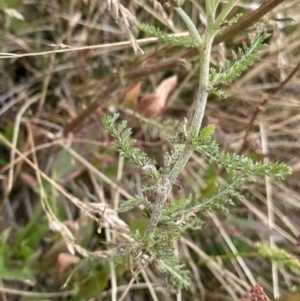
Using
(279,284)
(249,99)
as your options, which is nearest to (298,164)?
(249,99)

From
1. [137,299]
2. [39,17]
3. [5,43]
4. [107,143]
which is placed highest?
[39,17]

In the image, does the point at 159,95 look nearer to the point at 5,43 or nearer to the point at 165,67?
the point at 165,67

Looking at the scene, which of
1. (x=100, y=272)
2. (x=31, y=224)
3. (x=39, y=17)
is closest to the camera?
(x=100, y=272)

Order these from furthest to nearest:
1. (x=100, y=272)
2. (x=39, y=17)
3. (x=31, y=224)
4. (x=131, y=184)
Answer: (x=39, y=17), (x=131, y=184), (x=31, y=224), (x=100, y=272)

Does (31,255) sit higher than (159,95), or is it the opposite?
(159,95)

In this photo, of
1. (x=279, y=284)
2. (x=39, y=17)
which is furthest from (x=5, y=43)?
(x=279, y=284)

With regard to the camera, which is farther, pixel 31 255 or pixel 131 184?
pixel 131 184

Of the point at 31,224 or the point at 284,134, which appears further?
the point at 284,134

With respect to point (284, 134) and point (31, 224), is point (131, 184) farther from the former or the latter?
point (284, 134)

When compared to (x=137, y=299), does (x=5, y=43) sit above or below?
above
